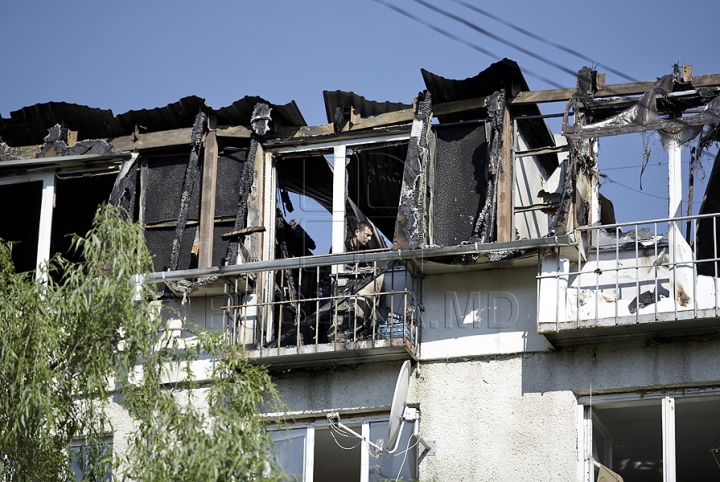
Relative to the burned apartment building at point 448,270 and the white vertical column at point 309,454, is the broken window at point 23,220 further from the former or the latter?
the white vertical column at point 309,454

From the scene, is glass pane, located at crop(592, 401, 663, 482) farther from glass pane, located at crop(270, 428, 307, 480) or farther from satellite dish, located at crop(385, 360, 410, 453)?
glass pane, located at crop(270, 428, 307, 480)

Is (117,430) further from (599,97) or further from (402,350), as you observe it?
(599,97)

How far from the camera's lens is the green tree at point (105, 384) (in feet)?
40.5

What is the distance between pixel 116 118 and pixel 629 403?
7.70 m

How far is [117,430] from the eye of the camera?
1633cm

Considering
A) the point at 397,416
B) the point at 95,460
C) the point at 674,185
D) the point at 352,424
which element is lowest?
the point at 95,460

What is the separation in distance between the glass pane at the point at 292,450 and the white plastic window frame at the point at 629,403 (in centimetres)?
A: 310

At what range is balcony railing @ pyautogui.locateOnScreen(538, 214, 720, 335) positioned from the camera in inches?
574

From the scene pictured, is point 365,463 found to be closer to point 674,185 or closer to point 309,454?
point 309,454

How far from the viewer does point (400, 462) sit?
15.1 m

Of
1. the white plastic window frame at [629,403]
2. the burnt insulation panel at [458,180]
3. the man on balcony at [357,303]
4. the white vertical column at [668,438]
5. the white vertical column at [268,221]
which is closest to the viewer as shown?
the white vertical column at [668,438]

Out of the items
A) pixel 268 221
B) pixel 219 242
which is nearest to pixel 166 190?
pixel 219 242

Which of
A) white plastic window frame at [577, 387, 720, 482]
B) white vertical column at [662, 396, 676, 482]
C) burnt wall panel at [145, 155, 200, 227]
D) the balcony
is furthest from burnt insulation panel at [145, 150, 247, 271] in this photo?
white vertical column at [662, 396, 676, 482]

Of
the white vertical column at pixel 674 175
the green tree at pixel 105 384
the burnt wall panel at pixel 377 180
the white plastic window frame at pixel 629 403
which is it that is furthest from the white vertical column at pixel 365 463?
the burnt wall panel at pixel 377 180
